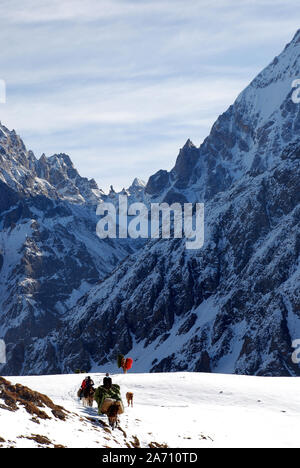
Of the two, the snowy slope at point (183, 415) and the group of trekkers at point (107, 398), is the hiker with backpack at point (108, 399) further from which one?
the snowy slope at point (183, 415)

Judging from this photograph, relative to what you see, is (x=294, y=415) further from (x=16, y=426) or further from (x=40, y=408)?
(x=16, y=426)

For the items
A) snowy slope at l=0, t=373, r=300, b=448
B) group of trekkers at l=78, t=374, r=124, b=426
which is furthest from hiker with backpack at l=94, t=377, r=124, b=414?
snowy slope at l=0, t=373, r=300, b=448

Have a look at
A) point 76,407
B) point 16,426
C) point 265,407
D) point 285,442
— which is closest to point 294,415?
point 265,407

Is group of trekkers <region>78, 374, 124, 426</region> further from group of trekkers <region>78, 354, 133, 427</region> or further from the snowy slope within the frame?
the snowy slope

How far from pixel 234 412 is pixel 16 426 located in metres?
19.1

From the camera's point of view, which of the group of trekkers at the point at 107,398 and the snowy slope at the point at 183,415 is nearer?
the snowy slope at the point at 183,415

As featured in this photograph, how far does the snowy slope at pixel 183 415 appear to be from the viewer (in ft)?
128

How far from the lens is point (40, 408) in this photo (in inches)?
1649

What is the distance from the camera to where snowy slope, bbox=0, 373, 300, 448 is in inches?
1537

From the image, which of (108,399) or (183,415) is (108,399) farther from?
(183,415)

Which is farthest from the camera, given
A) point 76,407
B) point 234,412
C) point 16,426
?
point 234,412

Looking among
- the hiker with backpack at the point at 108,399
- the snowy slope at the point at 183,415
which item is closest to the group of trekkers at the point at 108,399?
the hiker with backpack at the point at 108,399
